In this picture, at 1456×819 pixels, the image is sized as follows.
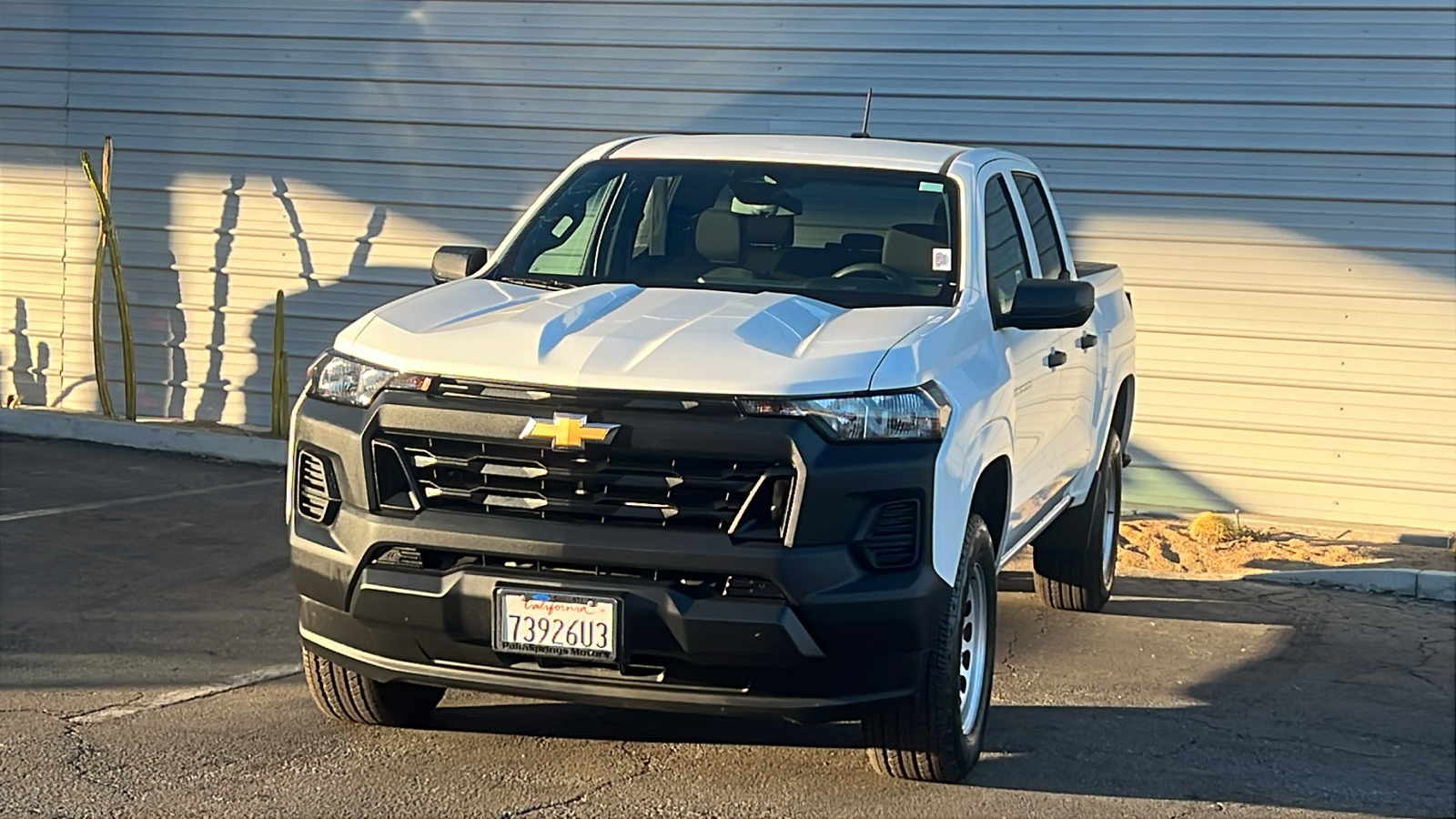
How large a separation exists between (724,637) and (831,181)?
216 centimetres

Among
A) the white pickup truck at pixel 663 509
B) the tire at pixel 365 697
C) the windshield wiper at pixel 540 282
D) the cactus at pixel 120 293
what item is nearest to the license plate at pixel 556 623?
the white pickup truck at pixel 663 509

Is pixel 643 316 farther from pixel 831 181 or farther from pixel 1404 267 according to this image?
pixel 1404 267

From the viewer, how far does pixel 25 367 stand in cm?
1300

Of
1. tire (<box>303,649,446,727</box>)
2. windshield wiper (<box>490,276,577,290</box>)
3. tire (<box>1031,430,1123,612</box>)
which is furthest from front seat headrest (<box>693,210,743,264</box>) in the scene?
tire (<box>1031,430,1123,612</box>)

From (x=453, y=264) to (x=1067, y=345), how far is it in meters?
2.26

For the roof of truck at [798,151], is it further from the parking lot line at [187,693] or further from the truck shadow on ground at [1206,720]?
the parking lot line at [187,693]

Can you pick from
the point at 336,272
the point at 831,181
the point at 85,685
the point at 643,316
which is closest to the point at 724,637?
the point at 643,316

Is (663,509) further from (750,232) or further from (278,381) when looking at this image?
(278,381)

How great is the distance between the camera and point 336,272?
480 inches

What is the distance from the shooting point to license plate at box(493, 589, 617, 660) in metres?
4.34

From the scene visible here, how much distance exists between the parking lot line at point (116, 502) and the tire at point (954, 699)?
5.42 m

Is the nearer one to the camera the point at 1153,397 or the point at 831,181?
the point at 831,181

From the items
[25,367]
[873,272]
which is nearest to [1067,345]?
[873,272]

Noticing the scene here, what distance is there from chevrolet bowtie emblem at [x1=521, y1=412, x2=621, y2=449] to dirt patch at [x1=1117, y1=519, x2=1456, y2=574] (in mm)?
5273
